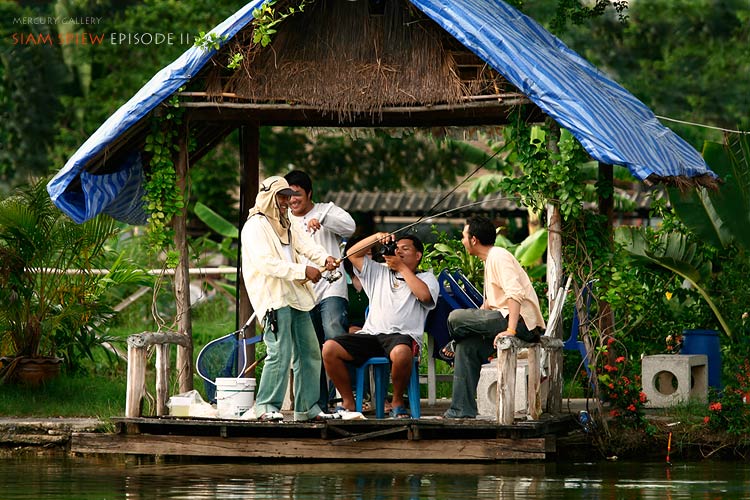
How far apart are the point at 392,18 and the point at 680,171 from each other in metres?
2.67

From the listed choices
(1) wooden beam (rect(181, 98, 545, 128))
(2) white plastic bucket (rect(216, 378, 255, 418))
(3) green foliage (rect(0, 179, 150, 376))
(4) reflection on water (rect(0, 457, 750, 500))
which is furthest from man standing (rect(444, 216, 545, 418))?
(3) green foliage (rect(0, 179, 150, 376))

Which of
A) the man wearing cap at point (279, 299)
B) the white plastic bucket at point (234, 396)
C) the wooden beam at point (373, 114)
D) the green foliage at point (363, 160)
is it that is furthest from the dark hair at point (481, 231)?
the green foliage at point (363, 160)

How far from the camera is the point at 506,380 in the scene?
9.62 meters

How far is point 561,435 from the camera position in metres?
10.6

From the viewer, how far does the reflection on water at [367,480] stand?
27.0 feet

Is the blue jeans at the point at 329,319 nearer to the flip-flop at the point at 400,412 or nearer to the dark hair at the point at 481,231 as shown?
the flip-flop at the point at 400,412

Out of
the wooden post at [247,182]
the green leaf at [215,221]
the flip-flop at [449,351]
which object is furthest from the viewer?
the green leaf at [215,221]

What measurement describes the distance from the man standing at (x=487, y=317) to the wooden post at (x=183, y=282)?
90.5 inches

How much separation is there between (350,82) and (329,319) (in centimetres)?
194

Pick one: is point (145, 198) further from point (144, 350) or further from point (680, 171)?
point (680, 171)

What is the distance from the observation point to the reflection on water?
8234 millimetres

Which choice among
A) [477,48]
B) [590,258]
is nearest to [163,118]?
[477,48]

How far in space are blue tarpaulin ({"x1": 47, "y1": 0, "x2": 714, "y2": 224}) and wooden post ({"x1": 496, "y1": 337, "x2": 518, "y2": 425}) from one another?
1.52 m

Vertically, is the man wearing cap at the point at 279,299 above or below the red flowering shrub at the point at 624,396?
above
